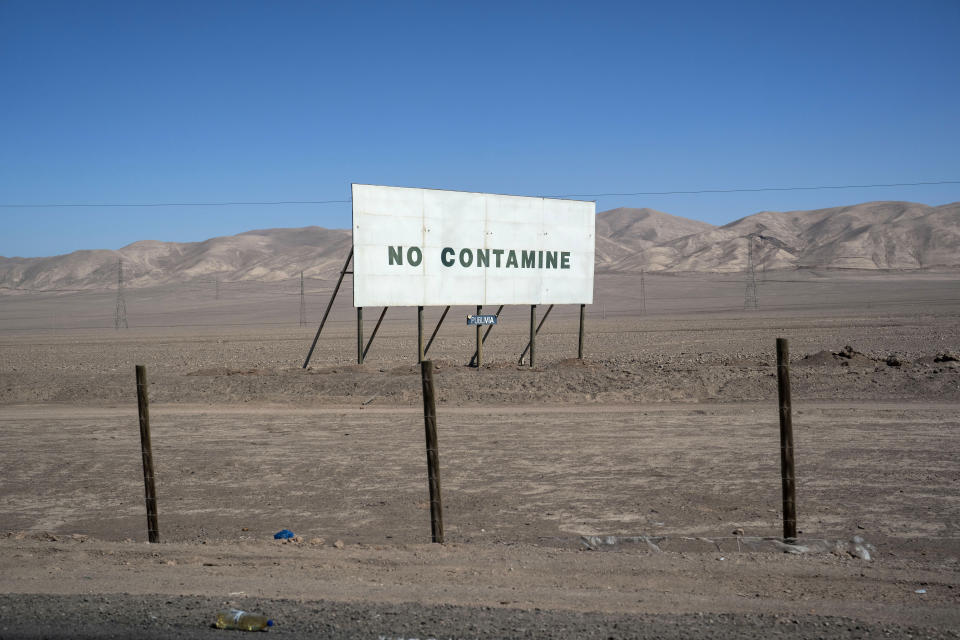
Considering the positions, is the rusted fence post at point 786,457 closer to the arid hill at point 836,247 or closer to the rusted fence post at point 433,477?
the rusted fence post at point 433,477

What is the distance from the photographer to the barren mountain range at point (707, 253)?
131125 mm

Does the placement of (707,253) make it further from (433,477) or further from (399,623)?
(399,623)

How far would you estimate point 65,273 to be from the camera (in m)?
168

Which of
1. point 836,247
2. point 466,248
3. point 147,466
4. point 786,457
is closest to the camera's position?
point 786,457

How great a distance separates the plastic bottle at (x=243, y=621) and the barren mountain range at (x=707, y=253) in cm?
12172

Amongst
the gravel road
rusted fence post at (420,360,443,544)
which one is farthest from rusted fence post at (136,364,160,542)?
rusted fence post at (420,360,443,544)

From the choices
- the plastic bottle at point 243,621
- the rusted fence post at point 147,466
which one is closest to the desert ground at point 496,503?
the plastic bottle at point 243,621

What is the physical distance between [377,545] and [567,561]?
198 centimetres

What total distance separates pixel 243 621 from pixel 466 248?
1694cm

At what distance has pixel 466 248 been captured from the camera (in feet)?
71.9

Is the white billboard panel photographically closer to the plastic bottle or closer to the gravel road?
the gravel road

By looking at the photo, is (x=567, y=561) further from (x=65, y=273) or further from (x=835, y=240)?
(x=65, y=273)

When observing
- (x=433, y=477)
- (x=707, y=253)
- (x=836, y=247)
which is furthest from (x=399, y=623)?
(x=836, y=247)

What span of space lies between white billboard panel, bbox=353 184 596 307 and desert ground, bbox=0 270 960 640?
234cm
